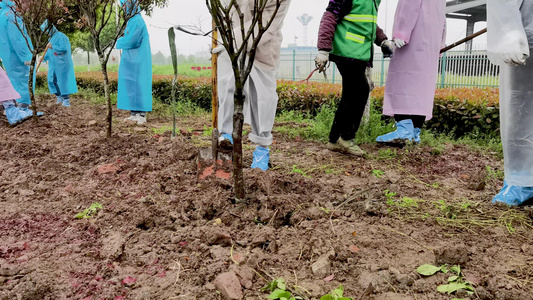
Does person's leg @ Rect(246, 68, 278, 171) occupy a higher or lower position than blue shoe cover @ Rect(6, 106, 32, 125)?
higher

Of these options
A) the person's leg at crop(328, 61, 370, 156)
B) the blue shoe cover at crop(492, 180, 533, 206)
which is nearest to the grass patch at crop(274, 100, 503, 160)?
the person's leg at crop(328, 61, 370, 156)

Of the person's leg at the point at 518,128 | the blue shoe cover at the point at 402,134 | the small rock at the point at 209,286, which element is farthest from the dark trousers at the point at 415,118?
the small rock at the point at 209,286

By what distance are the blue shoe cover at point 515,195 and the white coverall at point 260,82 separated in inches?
62.0

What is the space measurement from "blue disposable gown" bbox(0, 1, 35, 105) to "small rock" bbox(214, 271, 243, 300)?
5.93 m

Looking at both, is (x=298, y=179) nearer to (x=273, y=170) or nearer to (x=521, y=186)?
(x=273, y=170)

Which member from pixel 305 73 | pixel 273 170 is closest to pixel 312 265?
pixel 273 170

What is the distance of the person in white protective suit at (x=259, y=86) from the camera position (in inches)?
116

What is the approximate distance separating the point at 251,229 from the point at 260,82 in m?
1.30

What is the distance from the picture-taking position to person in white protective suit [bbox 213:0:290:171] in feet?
9.69

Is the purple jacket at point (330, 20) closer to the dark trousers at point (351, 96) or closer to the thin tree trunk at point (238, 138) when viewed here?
the dark trousers at point (351, 96)

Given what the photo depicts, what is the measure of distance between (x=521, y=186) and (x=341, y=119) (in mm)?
1609

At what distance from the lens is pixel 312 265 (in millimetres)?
1736

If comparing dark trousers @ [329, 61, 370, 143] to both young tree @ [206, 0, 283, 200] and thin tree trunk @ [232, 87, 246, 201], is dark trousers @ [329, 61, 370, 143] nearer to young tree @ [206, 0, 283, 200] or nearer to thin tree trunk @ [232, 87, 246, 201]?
young tree @ [206, 0, 283, 200]

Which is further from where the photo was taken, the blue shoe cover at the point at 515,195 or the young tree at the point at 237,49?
the blue shoe cover at the point at 515,195
